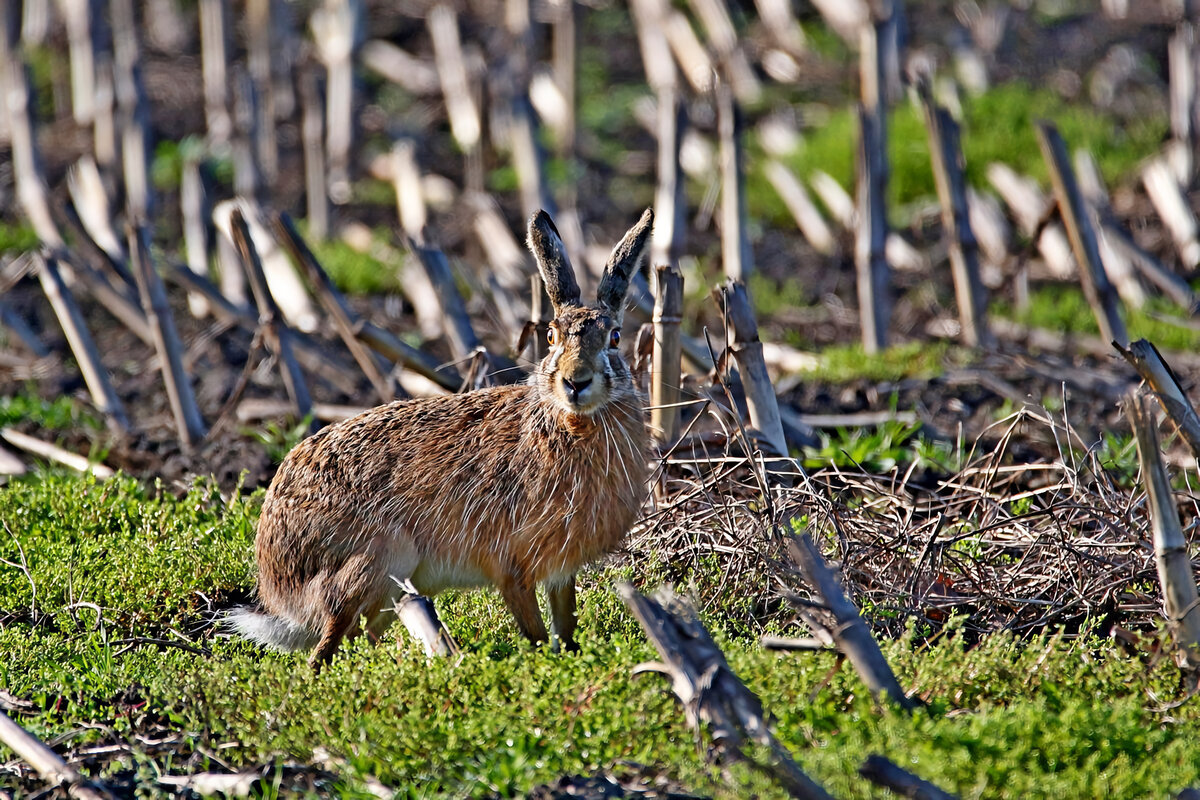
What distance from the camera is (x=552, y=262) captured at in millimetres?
4590

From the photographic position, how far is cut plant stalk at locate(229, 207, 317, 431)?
6.45 meters

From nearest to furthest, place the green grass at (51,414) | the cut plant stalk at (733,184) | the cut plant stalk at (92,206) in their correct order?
1. the green grass at (51,414)
2. the cut plant stalk at (733,184)
3. the cut plant stalk at (92,206)

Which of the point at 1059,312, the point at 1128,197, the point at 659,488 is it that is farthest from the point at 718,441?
the point at 1128,197

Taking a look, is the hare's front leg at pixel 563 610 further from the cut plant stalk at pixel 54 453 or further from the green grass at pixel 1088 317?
the green grass at pixel 1088 317

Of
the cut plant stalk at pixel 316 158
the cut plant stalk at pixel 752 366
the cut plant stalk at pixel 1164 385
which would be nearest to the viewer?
the cut plant stalk at pixel 1164 385

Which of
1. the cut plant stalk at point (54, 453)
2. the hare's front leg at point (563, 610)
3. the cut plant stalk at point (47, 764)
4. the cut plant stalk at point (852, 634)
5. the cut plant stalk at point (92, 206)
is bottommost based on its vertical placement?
the hare's front leg at point (563, 610)

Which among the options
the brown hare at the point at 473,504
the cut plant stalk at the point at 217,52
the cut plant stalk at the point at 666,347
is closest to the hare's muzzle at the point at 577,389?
the brown hare at the point at 473,504

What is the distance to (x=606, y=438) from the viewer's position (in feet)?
14.8

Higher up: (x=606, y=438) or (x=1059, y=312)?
(x=606, y=438)

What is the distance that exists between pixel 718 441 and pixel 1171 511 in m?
2.29

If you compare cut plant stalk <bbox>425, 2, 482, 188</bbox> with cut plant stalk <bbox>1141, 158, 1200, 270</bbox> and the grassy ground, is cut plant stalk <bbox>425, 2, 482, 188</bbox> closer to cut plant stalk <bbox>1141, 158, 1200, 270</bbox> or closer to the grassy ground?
cut plant stalk <bbox>1141, 158, 1200, 270</bbox>

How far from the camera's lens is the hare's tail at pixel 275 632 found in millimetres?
4637

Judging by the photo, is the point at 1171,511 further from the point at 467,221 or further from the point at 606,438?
the point at 467,221

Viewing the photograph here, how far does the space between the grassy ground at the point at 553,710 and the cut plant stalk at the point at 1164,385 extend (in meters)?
0.72
